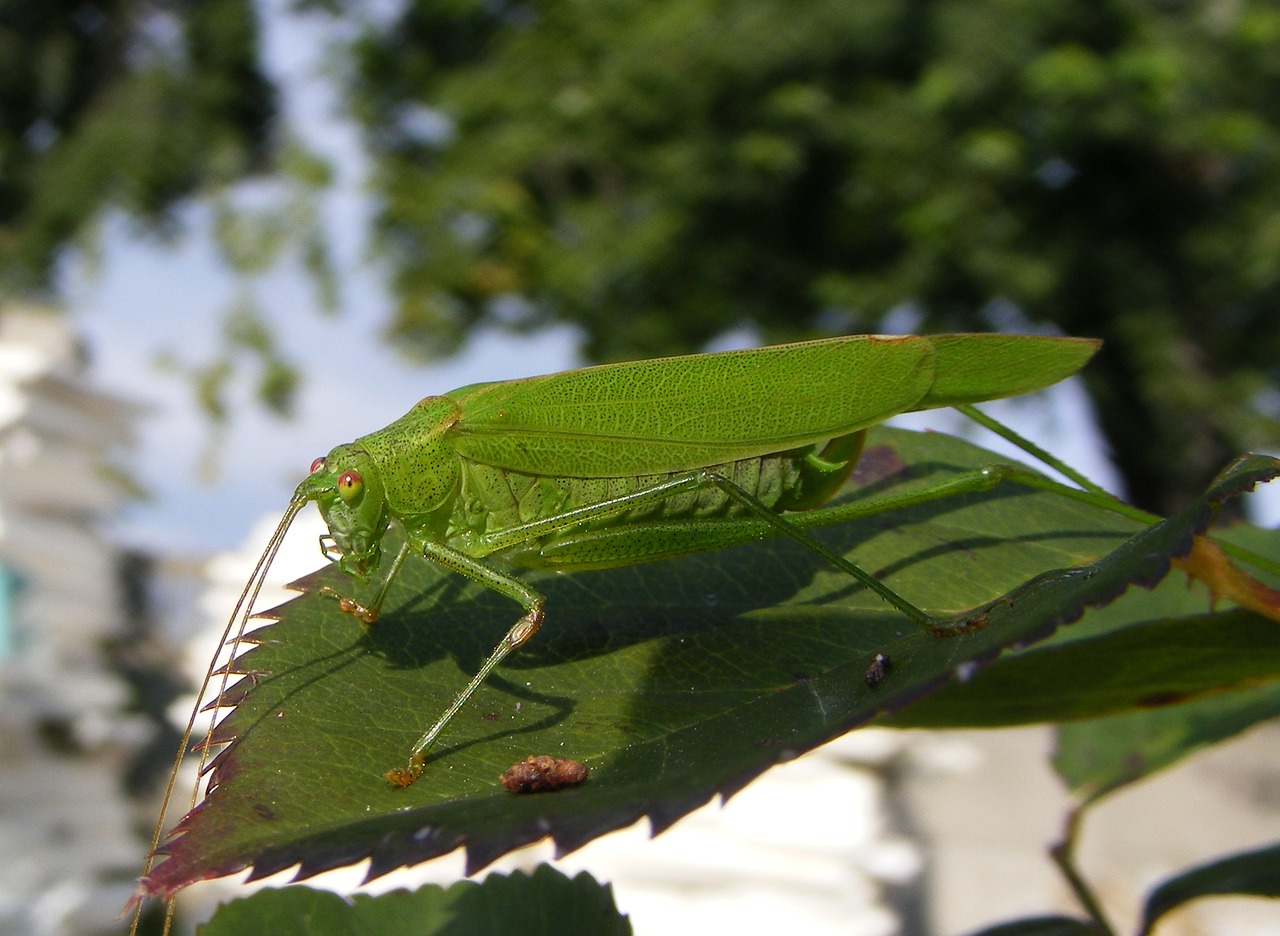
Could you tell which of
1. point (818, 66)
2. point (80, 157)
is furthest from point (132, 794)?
point (80, 157)

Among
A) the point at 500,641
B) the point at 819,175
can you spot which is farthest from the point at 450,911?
the point at 819,175

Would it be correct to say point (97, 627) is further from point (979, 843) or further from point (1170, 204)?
point (1170, 204)

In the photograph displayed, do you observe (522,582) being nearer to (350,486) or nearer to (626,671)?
(626,671)

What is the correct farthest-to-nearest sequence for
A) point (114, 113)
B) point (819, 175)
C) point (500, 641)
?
point (114, 113)
point (819, 175)
point (500, 641)

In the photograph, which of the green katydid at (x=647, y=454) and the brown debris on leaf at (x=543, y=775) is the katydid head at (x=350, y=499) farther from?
the brown debris on leaf at (x=543, y=775)

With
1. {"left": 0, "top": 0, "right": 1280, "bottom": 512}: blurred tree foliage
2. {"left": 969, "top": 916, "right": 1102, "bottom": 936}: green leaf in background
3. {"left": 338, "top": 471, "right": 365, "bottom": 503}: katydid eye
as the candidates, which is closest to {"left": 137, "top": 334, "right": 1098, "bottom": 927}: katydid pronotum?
{"left": 338, "top": 471, "right": 365, "bottom": 503}: katydid eye
